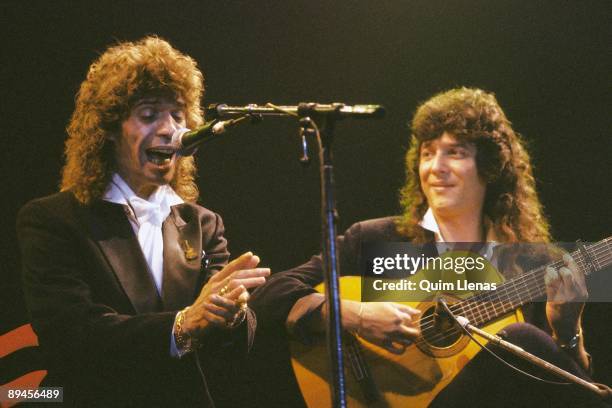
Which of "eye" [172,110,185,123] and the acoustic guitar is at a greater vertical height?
"eye" [172,110,185,123]

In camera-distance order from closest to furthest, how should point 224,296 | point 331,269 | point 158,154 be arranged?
point 331,269 < point 224,296 < point 158,154

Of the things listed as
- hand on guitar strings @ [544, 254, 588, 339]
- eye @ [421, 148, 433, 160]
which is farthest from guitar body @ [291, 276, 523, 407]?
eye @ [421, 148, 433, 160]

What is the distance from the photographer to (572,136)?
371 cm

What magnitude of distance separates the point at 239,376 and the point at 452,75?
196 cm

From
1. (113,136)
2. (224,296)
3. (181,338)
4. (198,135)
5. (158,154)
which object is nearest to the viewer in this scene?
(198,135)

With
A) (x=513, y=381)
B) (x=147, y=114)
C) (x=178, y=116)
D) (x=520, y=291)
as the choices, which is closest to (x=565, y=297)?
(x=520, y=291)

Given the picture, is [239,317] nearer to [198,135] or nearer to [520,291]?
[198,135]

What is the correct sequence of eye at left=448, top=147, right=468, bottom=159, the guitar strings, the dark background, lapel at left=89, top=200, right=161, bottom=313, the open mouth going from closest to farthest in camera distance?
1. lapel at left=89, top=200, right=161, bottom=313
2. the open mouth
3. the guitar strings
4. eye at left=448, top=147, right=468, bottom=159
5. the dark background

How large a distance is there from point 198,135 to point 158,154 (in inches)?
24.6

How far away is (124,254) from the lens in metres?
2.52

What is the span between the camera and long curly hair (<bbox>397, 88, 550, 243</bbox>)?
10.8 feet

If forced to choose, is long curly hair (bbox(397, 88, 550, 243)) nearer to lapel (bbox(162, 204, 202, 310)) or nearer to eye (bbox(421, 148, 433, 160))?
eye (bbox(421, 148, 433, 160))

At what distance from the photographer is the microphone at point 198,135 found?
A: 1998mm

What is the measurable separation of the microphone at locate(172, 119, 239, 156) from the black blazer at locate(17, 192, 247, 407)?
548 millimetres
